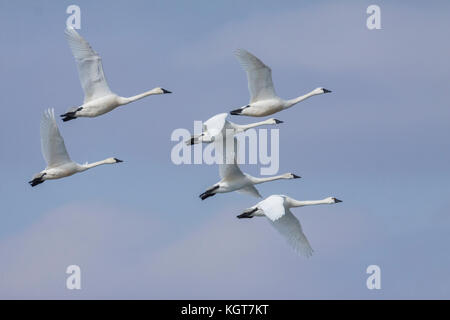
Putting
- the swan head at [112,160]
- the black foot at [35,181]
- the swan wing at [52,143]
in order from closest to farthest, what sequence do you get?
the swan wing at [52,143] < the black foot at [35,181] < the swan head at [112,160]

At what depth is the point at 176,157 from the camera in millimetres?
66312

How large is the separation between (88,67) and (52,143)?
2.65 meters

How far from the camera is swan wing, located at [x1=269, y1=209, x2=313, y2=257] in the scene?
2638 inches

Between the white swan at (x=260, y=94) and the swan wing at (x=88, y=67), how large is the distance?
4178mm

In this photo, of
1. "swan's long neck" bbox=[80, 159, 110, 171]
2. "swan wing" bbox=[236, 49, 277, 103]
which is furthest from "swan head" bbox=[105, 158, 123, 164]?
"swan wing" bbox=[236, 49, 277, 103]

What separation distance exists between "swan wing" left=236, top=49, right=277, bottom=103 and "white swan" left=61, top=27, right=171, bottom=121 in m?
3.74

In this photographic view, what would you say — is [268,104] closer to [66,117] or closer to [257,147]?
[257,147]

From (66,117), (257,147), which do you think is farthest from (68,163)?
(257,147)

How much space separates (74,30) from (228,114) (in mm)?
5209

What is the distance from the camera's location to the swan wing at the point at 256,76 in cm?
6750

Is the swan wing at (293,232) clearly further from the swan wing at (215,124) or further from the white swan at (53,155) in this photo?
the white swan at (53,155)

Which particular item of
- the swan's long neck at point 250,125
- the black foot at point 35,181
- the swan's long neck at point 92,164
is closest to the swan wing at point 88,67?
the swan's long neck at point 92,164

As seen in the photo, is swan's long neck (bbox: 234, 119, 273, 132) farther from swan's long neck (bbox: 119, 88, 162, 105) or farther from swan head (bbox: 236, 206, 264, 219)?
swan head (bbox: 236, 206, 264, 219)

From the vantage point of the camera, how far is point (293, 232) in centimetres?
6719
